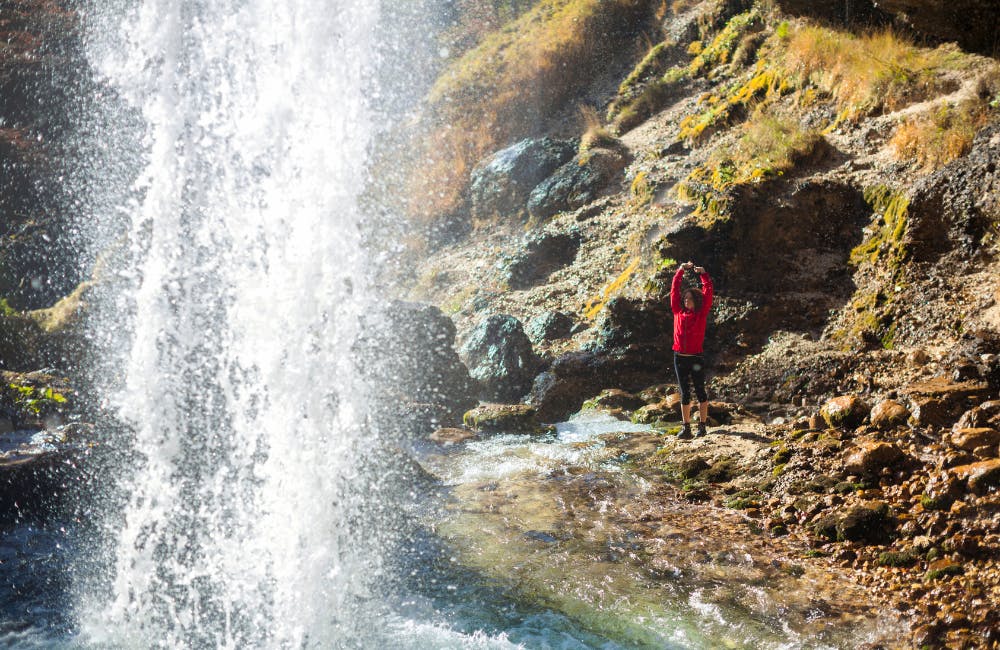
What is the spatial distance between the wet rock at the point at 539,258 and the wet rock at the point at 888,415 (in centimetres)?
809

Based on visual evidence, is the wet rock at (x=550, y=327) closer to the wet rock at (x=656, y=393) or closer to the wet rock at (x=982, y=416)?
A: the wet rock at (x=656, y=393)

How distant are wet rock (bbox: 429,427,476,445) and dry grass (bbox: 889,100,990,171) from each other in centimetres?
660

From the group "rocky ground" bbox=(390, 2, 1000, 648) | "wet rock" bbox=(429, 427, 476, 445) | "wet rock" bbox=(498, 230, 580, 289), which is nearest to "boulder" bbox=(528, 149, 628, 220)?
"rocky ground" bbox=(390, 2, 1000, 648)

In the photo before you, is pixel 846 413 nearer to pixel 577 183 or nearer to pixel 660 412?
pixel 660 412

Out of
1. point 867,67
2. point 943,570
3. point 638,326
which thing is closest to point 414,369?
point 638,326

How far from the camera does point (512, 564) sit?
4566 mm

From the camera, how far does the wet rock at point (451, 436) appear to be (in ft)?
27.5

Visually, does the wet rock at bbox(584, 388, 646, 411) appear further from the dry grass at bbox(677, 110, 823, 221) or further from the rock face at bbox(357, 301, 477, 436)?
the dry grass at bbox(677, 110, 823, 221)

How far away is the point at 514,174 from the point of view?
16.5 metres

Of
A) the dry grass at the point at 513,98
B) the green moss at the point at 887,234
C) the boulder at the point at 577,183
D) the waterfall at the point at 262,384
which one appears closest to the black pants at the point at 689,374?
the green moss at the point at 887,234

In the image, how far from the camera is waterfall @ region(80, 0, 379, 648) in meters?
4.37

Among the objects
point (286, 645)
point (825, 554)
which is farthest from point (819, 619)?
point (286, 645)

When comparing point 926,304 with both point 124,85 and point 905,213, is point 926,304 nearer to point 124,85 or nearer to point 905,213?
point 905,213

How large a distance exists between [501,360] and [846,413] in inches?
214
